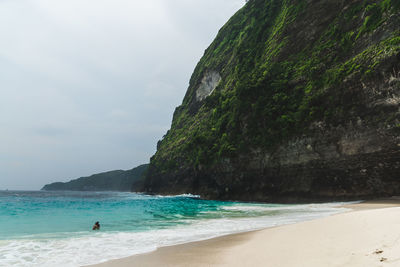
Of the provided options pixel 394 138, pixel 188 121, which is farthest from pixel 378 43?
pixel 188 121

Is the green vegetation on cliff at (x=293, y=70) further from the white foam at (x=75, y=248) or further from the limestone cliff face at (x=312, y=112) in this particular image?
the white foam at (x=75, y=248)

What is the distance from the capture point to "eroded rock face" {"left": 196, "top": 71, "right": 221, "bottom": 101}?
64.0 metres

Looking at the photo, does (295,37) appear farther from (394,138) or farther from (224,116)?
(394,138)

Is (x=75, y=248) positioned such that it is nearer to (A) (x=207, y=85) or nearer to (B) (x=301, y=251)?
(B) (x=301, y=251)

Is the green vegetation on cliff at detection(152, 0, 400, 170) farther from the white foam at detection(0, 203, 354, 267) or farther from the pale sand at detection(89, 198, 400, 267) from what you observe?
the white foam at detection(0, 203, 354, 267)

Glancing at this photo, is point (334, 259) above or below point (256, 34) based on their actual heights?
below

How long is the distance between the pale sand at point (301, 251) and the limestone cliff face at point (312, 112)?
52.1ft

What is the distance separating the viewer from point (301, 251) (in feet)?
17.3

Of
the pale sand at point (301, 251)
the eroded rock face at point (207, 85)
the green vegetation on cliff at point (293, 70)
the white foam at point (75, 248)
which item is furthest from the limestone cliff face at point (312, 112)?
the eroded rock face at point (207, 85)

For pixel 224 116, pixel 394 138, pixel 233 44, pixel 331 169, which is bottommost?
pixel 331 169

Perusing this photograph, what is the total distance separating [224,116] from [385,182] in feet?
83.8

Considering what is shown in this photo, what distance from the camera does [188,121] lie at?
67.9 m

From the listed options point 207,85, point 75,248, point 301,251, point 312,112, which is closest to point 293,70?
point 312,112

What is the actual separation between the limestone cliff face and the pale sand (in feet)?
52.1
